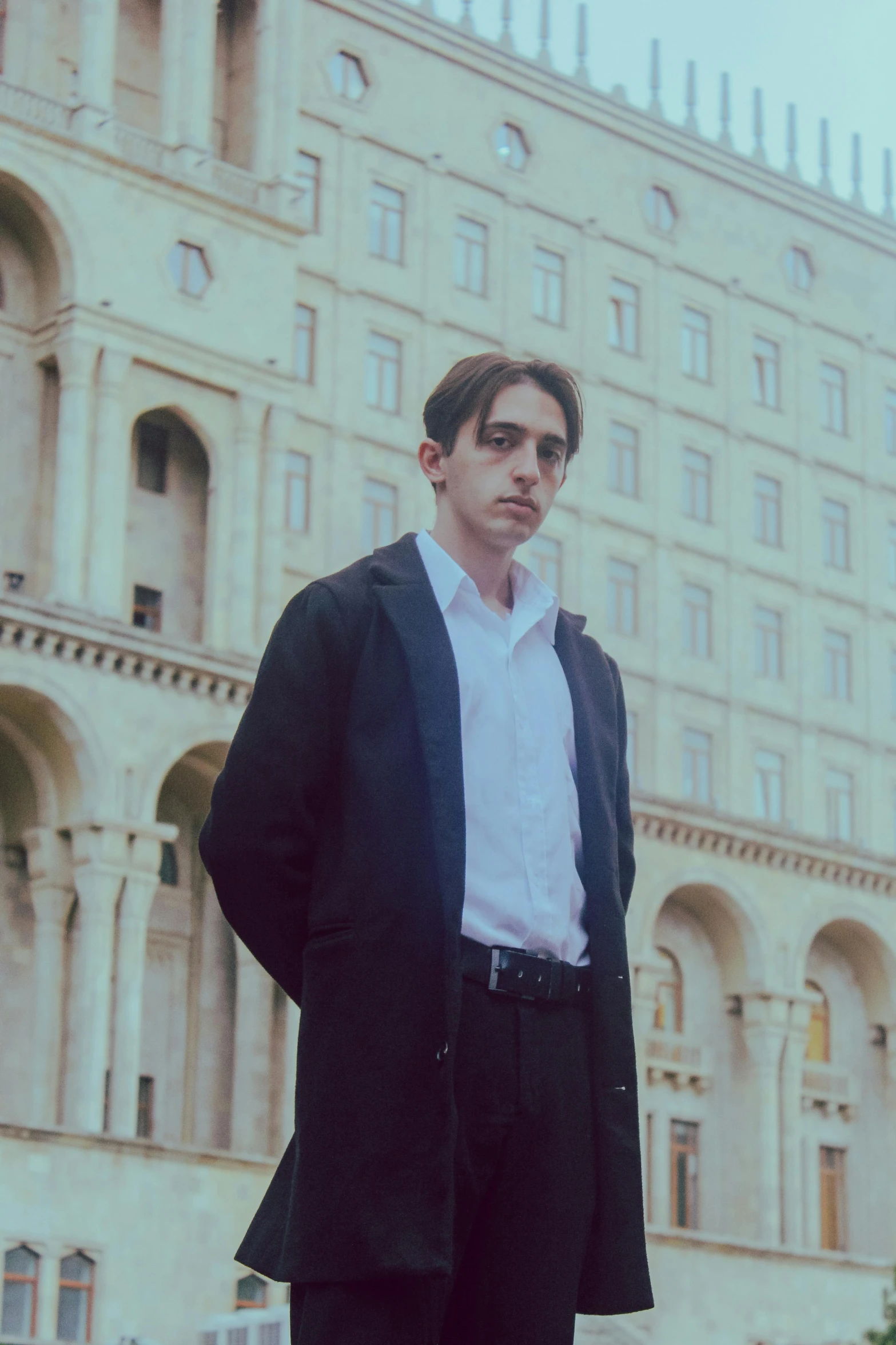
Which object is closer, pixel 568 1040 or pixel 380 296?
pixel 568 1040

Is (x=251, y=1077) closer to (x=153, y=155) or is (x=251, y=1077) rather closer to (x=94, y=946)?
(x=94, y=946)

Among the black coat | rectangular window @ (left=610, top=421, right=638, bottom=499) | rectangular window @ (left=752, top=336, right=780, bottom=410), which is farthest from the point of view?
rectangular window @ (left=752, top=336, right=780, bottom=410)

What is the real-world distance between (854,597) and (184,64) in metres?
16.1

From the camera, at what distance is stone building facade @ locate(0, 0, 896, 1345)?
2888cm

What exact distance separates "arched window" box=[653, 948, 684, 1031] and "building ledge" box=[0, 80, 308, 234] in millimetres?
12501

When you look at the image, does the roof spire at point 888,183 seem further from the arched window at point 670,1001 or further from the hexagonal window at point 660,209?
the arched window at point 670,1001

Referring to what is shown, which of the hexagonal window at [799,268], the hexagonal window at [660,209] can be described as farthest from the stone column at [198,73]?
the hexagonal window at [799,268]

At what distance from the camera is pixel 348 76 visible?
36312mm

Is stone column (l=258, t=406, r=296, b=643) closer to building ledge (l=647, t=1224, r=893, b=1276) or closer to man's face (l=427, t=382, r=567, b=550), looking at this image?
building ledge (l=647, t=1224, r=893, b=1276)

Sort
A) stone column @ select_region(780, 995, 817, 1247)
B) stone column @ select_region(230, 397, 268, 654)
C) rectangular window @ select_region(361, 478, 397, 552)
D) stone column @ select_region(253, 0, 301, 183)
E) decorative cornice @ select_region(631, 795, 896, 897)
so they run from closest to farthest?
stone column @ select_region(230, 397, 268, 654)
stone column @ select_region(253, 0, 301, 183)
rectangular window @ select_region(361, 478, 397, 552)
decorative cornice @ select_region(631, 795, 896, 897)
stone column @ select_region(780, 995, 817, 1247)

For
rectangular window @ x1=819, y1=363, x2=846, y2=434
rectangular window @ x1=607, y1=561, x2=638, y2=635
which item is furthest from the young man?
rectangular window @ x1=819, y1=363, x2=846, y2=434

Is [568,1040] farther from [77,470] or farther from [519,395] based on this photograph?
[77,470]

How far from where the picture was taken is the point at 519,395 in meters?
4.40

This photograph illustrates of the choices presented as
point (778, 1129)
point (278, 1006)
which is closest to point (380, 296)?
point (278, 1006)
